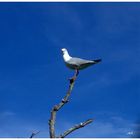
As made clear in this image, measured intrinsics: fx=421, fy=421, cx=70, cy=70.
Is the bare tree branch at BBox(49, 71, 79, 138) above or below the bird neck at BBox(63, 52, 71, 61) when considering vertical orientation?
below

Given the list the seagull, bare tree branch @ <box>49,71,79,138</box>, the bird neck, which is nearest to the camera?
bare tree branch @ <box>49,71,79,138</box>

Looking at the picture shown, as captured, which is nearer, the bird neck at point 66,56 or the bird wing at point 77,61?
the bird wing at point 77,61

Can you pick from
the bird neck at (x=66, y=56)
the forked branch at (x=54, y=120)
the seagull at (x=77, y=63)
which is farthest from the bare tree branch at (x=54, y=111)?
the bird neck at (x=66, y=56)

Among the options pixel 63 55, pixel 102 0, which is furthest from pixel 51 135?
pixel 102 0

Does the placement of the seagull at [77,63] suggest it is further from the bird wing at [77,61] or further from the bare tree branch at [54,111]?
the bare tree branch at [54,111]

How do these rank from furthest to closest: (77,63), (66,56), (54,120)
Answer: (66,56), (77,63), (54,120)

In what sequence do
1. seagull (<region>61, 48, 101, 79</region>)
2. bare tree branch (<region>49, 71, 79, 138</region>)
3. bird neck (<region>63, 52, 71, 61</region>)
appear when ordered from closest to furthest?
bare tree branch (<region>49, 71, 79, 138</region>) < seagull (<region>61, 48, 101, 79</region>) < bird neck (<region>63, 52, 71, 61</region>)

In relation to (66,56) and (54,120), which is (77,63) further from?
(54,120)

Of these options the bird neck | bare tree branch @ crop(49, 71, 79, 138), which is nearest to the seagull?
the bird neck

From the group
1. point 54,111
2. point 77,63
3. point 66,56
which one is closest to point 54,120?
point 54,111

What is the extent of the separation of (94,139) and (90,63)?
65 cm

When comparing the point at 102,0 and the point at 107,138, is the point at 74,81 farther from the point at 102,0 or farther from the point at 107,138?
the point at 102,0

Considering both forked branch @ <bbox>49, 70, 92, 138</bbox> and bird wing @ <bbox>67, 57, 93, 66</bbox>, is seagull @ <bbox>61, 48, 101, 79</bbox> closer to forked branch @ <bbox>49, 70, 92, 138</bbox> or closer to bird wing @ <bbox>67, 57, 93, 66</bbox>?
bird wing @ <bbox>67, 57, 93, 66</bbox>

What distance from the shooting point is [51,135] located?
301cm
